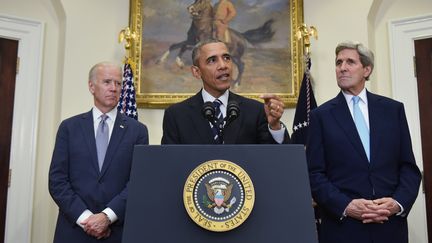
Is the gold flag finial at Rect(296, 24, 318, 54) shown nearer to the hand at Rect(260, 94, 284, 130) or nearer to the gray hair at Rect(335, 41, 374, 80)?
Result: the gray hair at Rect(335, 41, 374, 80)

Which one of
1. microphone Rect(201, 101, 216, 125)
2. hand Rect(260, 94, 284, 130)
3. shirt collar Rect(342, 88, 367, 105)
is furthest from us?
shirt collar Rect(342, 88, 367, 105)

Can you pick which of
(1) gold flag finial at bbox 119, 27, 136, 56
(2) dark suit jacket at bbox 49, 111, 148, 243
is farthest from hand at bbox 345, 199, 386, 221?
(1) gold flag finial at bbox 119, 27, 136, 56

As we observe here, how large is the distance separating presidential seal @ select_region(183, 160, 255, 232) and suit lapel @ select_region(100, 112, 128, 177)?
1420 mm

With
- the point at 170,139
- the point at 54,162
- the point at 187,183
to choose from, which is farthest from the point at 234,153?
the point at 54,162

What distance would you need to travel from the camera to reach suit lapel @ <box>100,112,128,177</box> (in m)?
2.64

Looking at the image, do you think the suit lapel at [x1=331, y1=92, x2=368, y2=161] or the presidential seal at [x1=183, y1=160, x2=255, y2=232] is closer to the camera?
the presidential seal at [x1=183, y1=160, x2=255, y2=232]

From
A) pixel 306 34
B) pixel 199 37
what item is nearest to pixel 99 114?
pixel 199 37

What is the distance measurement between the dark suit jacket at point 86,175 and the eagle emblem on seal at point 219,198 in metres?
1.31

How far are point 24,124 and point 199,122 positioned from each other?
2687 millimetres

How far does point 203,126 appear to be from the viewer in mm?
2334

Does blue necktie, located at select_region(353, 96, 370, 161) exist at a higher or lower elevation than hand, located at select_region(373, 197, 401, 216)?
higher

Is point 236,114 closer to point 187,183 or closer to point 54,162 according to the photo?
point 187,183

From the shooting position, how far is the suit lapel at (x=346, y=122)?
2406 millimetres

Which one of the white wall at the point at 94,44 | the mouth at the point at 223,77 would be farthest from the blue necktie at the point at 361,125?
the white wall at the point at 94,44
